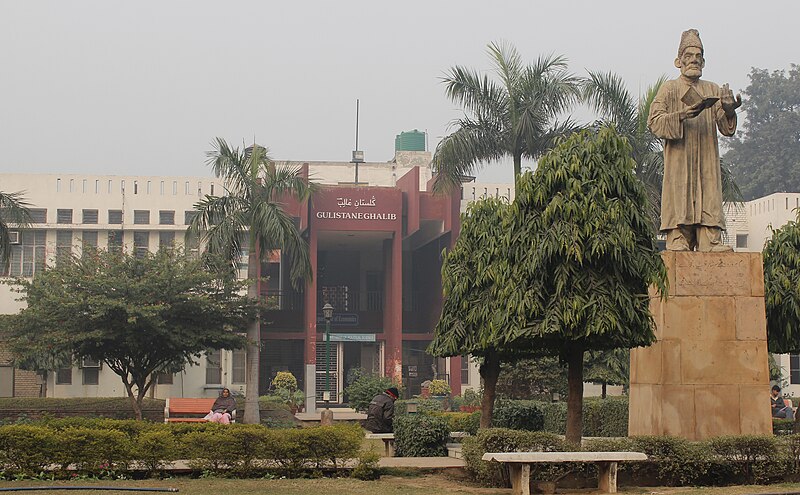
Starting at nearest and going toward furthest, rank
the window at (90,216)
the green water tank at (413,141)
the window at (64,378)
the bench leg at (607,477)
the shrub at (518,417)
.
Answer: the bench leg at (607,477) → the shrub at (518,417) → the window at (64,378) → the window at (90,216) → the green water tank at (413,141)

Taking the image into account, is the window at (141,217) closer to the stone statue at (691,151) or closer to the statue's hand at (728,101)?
the stone statue at (691,151)

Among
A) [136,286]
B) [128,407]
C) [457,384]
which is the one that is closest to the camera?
[136,286]

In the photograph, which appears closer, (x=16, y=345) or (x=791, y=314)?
(x=791, y=314)

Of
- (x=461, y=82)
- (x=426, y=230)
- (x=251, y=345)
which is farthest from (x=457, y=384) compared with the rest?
(x=461, y=82)

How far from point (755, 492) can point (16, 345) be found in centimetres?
2259

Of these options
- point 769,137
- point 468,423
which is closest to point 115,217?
point 468,423

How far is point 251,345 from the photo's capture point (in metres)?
33.3

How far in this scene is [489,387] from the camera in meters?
19.9

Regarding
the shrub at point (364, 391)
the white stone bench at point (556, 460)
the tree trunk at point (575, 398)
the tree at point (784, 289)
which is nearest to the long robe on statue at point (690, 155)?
the tree at point (784, 289)

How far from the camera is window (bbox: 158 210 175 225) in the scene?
49000 mm

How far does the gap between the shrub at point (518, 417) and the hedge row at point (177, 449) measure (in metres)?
5.03

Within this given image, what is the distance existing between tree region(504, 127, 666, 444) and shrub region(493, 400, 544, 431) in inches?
170

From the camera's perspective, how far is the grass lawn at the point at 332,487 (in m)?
13.5

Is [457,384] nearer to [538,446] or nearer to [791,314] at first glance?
[791,314]
